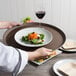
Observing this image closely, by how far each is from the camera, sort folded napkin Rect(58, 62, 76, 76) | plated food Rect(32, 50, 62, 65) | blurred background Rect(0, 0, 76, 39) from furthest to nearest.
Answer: blurred background Rect(0, 0, 76, 39) < plated food Rect(32, 50, 62, 65) < folded napkin Rect(58, 62, 76, 76)

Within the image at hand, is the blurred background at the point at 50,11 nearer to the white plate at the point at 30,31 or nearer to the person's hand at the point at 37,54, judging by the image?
the white plate at the point at 30,31

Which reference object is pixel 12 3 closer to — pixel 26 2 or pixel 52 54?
pixel 26 2

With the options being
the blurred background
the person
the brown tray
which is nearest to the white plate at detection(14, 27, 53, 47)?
the brown tray

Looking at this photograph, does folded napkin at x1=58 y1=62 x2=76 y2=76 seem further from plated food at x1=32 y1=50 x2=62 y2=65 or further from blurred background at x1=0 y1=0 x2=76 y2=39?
blurred background at x1=0 y1=0 x2=76 y2=39

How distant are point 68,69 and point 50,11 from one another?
4.84 feet

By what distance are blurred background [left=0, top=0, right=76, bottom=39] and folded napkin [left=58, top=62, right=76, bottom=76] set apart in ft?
4.48

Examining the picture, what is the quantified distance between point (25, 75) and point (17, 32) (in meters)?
0.35

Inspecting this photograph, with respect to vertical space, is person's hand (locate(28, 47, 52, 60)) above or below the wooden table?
above

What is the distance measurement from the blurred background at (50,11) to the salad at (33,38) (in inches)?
44.7

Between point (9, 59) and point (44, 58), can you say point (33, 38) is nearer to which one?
point (44, 58)

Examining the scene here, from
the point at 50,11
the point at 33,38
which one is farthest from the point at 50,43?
the point at 50,11

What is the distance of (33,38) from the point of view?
4.07 ft

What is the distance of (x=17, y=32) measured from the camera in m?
1.32

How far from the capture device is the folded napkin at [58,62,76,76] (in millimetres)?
1015
